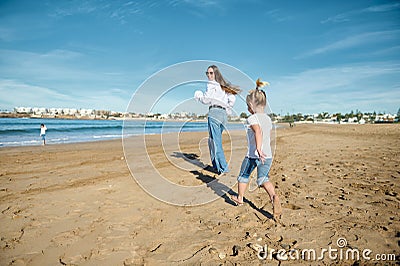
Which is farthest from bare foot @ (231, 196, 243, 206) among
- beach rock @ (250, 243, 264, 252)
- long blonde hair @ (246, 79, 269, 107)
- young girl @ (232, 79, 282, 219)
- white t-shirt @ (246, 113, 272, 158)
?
long blonde hair @ (246, 79, 269, 107)

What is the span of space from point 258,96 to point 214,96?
1.76 metres

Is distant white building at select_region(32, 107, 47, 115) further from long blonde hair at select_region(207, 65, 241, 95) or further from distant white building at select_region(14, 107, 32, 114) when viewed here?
long blonde hair at select_region(207, 65, 241, 95)

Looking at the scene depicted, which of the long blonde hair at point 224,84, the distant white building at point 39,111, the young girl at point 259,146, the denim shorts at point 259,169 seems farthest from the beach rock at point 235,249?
the distant white building at point 39,111

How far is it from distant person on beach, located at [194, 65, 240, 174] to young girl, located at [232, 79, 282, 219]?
1.64 m

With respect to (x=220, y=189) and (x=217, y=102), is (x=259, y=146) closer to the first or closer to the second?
(x=220, y=189)

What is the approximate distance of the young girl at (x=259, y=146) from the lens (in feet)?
10.4

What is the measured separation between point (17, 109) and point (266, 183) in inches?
3699

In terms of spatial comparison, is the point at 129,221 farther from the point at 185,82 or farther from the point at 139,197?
the point at 185,82

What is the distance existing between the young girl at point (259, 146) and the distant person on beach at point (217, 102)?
1643 millimetres

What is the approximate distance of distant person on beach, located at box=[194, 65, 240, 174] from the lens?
5.10 m

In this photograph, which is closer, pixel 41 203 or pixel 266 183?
pixel 266 183

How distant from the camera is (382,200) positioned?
11.3 ft

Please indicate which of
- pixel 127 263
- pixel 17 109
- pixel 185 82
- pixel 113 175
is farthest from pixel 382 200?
pixel 17 109

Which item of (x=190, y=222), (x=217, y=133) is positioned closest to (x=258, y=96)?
(x=217, y=133)
